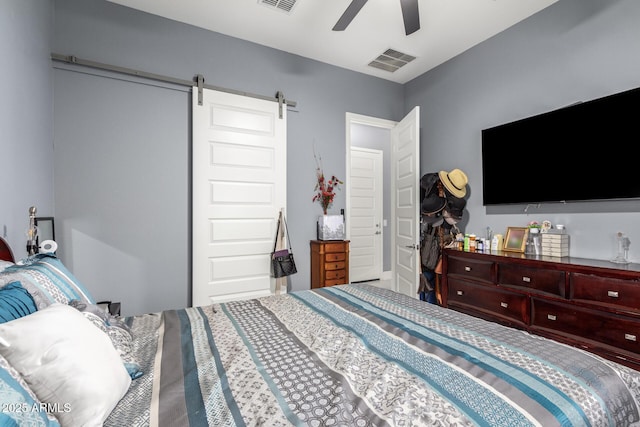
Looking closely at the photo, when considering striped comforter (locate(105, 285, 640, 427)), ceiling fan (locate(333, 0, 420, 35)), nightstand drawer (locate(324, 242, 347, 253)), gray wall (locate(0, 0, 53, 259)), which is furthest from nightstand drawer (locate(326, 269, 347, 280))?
gray wall (locate(0, 0, 53, 259))

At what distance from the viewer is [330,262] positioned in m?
3.47

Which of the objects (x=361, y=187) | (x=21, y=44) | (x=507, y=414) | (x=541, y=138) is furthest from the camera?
(x=361, y=187)

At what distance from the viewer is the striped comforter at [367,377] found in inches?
31.6

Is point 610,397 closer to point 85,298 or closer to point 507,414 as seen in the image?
point 507,414

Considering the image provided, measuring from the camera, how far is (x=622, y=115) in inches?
86.7

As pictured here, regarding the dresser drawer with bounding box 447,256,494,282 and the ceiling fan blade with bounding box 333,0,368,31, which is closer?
the ceiling fan blade with bounding box 333,0,368,31

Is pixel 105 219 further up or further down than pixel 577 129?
further down

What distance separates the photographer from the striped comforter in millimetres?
802

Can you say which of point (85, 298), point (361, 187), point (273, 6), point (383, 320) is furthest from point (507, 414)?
point (361, 187)

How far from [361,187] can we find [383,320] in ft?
13.1

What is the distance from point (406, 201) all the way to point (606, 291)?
204 cm

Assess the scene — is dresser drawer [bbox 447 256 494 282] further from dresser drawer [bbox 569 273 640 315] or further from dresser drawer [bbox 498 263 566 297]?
dresser drawer [bbox 569 273 640 315]

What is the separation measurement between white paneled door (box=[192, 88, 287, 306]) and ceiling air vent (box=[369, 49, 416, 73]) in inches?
55.1

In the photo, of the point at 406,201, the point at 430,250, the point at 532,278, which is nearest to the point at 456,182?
the point at 406,201
